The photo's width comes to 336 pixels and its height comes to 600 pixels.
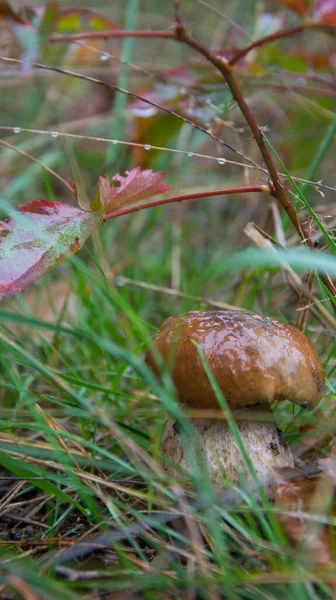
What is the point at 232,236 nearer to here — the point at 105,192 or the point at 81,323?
the point at 81,323

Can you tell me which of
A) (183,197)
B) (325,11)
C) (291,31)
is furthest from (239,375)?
(325,11)

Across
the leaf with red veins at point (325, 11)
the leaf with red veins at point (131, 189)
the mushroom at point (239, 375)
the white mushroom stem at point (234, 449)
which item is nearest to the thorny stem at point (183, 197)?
the leaf with red veins at point (131, 189)

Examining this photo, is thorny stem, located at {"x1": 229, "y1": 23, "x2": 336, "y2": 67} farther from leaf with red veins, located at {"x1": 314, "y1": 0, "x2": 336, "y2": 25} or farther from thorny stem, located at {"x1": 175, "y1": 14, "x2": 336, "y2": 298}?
A: thorny stem, located at {"x1": 175, "y1": 14, "x2": 336, "y2": 298}

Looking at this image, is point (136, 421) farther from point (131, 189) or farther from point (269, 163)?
point (269, 163)

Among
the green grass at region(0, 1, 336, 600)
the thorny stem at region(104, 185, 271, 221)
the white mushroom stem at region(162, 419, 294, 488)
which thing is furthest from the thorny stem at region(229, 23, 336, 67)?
the white mushroom stem at region(162, 419, 294, 488)

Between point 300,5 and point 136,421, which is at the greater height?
point 300,5

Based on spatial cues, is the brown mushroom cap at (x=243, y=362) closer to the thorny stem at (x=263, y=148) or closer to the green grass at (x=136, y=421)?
the green grass at (x=136, y=421)
